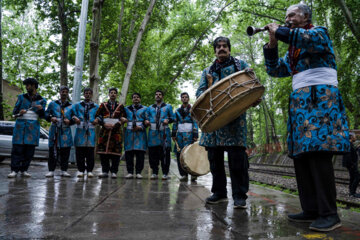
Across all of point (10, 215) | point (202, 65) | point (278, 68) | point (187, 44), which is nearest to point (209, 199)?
point (278, 68)

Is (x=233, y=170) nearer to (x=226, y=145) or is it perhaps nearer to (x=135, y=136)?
(x=226, y=145)

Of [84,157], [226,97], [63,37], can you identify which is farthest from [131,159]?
[63,37]

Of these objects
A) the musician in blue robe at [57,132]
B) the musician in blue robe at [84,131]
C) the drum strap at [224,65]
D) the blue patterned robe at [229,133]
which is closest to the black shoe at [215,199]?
the blue patterned robe at [229,133]

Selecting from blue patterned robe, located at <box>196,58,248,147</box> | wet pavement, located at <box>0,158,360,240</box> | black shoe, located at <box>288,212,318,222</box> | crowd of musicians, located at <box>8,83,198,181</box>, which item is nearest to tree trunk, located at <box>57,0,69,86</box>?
crowd of musicians, located at <box>8,83,198,181</box>

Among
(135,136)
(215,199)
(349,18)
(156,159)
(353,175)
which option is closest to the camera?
(215,199)

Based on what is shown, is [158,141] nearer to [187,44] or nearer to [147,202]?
[147,202]

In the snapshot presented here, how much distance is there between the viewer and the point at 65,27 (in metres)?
13.9

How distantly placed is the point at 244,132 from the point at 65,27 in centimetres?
1300

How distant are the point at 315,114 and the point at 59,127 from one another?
216 inches

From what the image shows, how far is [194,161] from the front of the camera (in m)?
6.14

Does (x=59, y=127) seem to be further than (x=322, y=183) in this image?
Yes

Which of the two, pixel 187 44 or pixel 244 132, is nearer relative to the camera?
pixel 244 132

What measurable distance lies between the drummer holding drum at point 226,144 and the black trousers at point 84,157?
3.82 m

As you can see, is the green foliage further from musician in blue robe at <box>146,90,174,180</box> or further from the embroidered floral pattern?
the embroidered floral pattern
